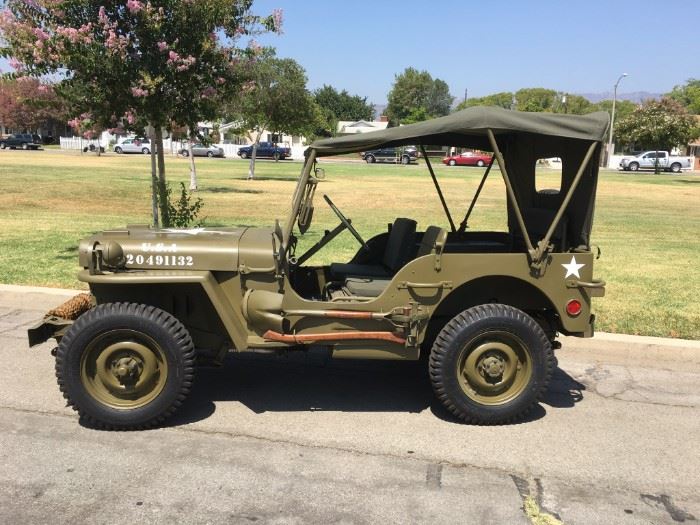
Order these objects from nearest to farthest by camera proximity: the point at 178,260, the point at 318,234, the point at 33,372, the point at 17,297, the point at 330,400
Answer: the point at 178,260
the point at 330,400
the point at 33,372
the point at 17,297
the point at 318,234

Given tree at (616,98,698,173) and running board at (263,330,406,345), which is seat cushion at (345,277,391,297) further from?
tree at (616,98,698,173)

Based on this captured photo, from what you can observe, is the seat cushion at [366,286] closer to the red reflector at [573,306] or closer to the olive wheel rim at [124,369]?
the red reflector at [573,306]

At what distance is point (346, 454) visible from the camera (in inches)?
146

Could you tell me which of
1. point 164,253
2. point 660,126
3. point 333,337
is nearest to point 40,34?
point 164,253

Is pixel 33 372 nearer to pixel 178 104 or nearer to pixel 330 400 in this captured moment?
pixel 330 400

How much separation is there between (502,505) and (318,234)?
8.26 metres

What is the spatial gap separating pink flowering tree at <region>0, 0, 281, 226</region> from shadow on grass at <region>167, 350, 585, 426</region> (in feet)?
14.4

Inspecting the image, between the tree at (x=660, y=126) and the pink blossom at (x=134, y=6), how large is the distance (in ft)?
148

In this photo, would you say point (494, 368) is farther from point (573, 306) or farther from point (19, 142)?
point (19, 142)

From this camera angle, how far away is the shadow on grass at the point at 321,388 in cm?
439

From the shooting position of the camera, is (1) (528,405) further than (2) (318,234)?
No

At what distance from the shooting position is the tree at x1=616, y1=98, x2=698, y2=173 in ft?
152

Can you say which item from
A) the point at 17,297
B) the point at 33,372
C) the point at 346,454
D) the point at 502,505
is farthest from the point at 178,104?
the point at 502,505

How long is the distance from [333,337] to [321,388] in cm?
85
